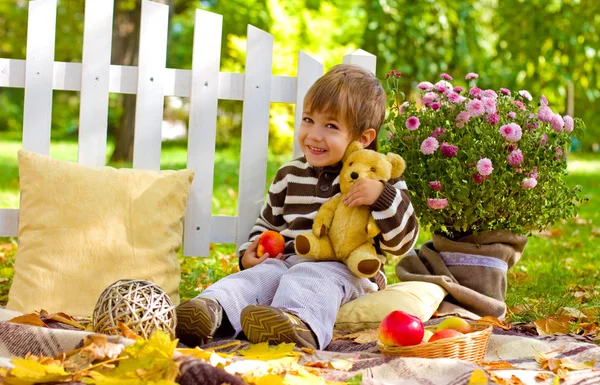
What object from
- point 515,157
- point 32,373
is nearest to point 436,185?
point 515,157

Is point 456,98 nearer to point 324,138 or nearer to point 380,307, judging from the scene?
point 324,138

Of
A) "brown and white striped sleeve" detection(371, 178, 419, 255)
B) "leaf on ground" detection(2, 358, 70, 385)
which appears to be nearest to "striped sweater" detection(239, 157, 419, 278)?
"brown and white striped sleeve" detection(371, 178, 419, 255)

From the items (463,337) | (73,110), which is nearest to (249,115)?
(463,337)

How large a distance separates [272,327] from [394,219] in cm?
65

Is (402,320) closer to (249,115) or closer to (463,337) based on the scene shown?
(463,337)

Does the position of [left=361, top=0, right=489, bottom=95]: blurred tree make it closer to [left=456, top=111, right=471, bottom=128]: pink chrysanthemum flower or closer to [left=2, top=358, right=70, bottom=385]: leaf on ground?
[left=456, top=111, right=471, bottom=128]: pink chrysanthemum flower

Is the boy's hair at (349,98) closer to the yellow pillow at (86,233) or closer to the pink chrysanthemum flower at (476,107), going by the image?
the pink chrysanthemum flower at (476,107)

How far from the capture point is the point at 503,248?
326cm

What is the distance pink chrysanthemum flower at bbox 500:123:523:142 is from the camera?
3.11 m

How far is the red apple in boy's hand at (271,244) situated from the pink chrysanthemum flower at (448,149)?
29.7 inches

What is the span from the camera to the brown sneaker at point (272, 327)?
2.53 metres

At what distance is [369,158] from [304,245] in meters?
0.41

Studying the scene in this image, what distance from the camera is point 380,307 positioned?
2906 mm

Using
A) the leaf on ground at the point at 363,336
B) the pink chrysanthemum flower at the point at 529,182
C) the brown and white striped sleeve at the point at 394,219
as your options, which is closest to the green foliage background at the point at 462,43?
the pink chrysanthemum flower at the point at 529,182
